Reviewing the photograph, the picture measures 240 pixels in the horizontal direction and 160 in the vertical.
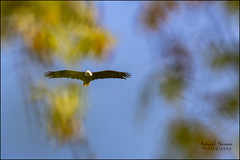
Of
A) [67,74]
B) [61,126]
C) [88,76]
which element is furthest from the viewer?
[88,76]

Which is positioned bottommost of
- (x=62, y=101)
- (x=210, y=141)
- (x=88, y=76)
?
(x=210, y=141)

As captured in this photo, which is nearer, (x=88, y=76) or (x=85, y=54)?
(x=85, y=54)

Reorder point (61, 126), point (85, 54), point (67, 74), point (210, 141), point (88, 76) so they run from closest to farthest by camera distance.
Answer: point (210, 141) → point (61, 126) → point (85, 54) → point (67, 74) → point (88, 76)

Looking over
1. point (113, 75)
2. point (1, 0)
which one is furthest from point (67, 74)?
point (113, 75)

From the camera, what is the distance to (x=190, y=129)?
1.33 m

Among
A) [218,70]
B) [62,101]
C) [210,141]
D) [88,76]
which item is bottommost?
[210,141]

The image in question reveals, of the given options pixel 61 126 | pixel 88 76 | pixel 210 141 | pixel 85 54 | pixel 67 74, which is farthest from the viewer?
pixel 88 76

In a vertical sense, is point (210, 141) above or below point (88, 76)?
below

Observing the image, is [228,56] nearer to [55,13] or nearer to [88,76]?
[55,13]

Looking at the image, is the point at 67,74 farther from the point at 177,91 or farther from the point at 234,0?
the point at 234,0

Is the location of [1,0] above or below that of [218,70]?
above

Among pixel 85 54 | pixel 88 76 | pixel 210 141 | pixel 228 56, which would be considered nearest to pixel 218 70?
pixel 228 56

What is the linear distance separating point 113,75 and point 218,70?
1184mm

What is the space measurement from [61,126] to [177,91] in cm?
44
